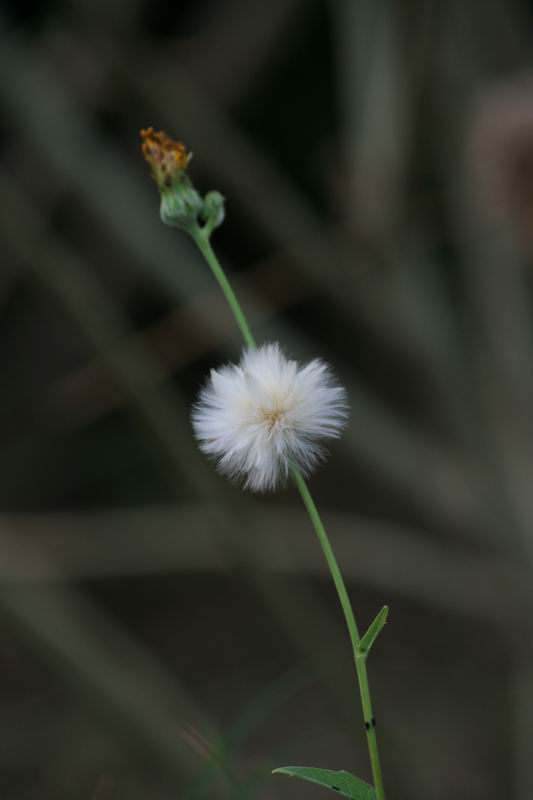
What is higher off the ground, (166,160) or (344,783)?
(166,160)

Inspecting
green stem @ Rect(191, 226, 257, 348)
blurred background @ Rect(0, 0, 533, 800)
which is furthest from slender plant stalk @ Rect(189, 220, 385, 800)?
blurred background @ Rect(0, 0, 533, 800)

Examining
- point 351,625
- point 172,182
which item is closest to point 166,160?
point 172,182

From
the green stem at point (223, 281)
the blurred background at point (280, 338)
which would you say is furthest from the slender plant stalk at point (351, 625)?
the blurred background at point (280, 338)

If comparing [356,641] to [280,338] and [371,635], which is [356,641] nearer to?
[371,635]

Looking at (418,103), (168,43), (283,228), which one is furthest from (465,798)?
(168,43)

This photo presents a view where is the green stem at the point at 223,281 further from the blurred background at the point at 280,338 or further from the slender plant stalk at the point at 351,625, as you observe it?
the blurred background at the point at 280,338

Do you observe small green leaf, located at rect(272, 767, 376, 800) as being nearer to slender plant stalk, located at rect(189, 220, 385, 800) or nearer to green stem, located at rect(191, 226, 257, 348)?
slender plant stalk, located at rect(189, 220, 385, 800)
